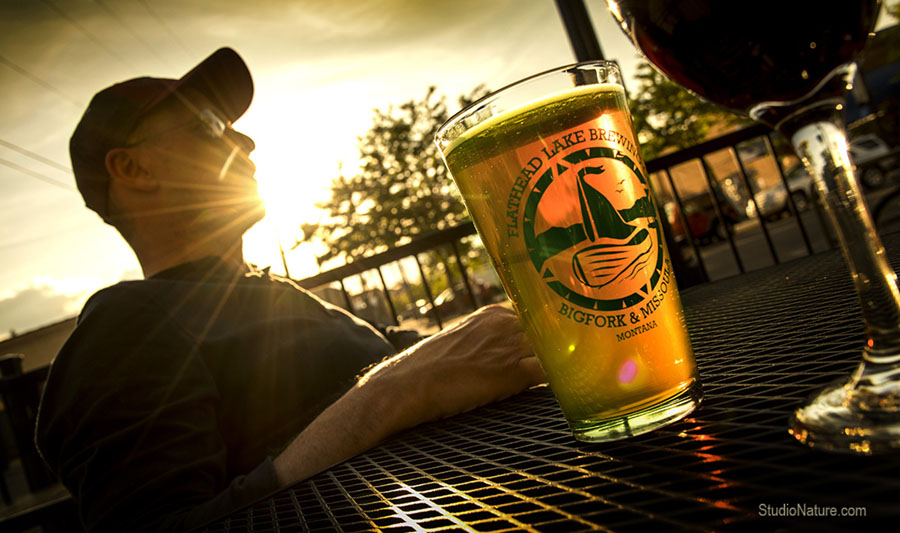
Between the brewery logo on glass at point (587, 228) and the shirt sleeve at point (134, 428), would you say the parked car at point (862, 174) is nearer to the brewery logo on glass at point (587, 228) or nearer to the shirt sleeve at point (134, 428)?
the shirt sleeve at point (134, 428)

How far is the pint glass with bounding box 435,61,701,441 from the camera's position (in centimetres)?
54

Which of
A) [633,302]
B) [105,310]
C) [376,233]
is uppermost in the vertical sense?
[376,233]

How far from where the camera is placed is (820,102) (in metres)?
0.45

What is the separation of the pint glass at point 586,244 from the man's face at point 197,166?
6.26ft

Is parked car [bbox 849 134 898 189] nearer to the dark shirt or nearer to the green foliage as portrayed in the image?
the green foliage

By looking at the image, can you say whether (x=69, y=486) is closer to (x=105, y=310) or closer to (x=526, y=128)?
(x=105, y=310)

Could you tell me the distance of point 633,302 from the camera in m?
0.55

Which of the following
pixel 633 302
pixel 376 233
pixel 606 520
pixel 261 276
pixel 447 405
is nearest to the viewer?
pixel 606 520

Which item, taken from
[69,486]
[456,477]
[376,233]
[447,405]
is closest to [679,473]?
[456,477]

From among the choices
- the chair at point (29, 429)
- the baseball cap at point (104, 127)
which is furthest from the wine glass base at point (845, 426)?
the chair at point (29, 429)

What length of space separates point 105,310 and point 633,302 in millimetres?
1485

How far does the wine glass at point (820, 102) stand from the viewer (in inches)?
16.1

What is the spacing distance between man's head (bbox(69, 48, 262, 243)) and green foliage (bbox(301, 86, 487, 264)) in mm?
16225

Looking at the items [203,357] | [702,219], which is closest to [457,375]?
[203,357]
